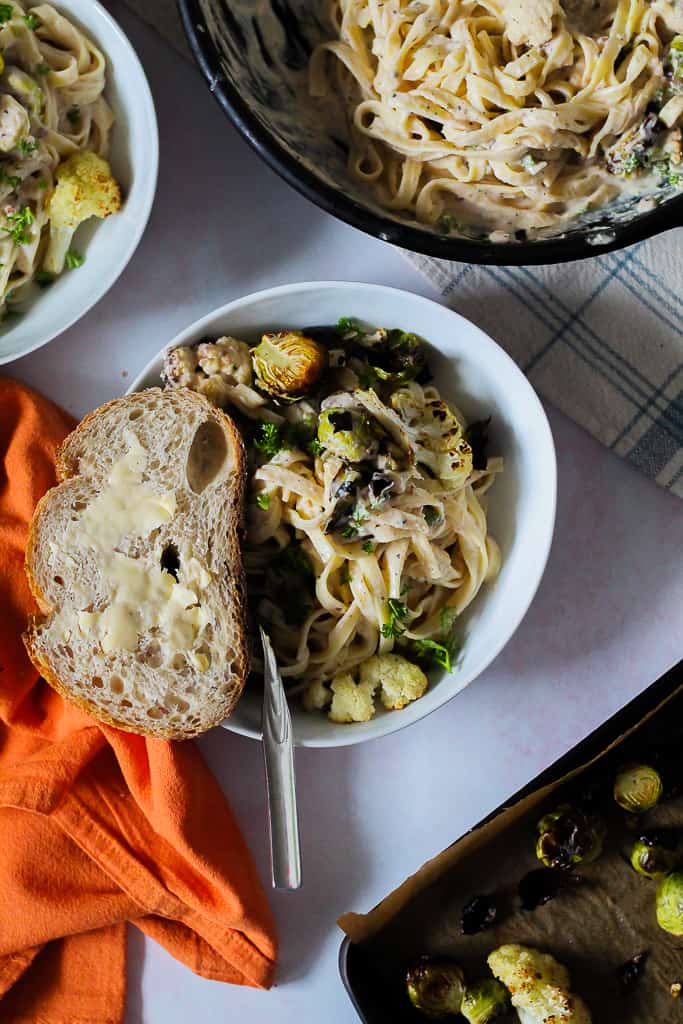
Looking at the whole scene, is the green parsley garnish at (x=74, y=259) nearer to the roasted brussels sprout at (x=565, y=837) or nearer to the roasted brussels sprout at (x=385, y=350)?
the roasted brussels sprout at (x=385, y=350)

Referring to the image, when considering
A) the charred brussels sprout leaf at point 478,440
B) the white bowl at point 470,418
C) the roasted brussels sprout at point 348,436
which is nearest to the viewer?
the roasted brussels sprout at point 348,436

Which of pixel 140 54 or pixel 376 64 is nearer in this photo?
pixel 376 64

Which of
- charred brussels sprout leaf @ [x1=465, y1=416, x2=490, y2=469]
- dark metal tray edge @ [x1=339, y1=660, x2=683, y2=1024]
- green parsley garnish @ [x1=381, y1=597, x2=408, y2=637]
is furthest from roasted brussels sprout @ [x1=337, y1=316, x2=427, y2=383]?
dark metal tray edge @ [x1=339, y1=660, x2=683, y2=1024]

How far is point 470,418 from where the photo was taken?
230 cm

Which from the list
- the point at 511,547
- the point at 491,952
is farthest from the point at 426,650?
the point at 491,952

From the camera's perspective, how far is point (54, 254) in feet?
7.31

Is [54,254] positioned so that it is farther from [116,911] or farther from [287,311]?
[116,911]

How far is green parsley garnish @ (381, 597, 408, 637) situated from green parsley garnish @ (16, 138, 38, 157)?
3.70 ft

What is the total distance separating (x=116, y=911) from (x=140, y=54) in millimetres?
1875

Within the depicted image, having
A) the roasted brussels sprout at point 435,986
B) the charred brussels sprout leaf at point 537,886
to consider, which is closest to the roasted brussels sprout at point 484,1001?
the roasted brussels sprout at point 435,986

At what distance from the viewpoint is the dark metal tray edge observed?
2.30 meters

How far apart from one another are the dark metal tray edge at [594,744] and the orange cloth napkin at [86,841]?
203 millimetres

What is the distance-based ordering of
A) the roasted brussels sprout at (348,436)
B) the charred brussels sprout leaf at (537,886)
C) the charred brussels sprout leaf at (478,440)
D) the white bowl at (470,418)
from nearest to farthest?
the roasted brussels sprout at (348,436) → the white bowl at (470,418) → the charred brussels sprout leaf at (478,440) → the charred brussels sprout leaf at (537,886)

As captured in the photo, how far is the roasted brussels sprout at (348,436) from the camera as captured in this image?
2.03m
